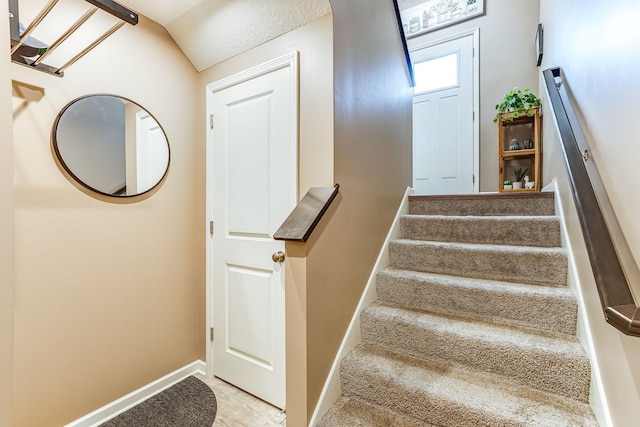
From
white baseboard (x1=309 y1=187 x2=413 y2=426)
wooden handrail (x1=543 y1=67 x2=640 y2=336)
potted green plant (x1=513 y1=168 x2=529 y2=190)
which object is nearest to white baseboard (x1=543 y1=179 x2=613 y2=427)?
wooden handrail (x1=543 y1=67 x2=640 y2=336)

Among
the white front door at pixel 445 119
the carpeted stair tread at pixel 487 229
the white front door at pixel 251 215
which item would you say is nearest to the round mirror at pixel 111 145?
the white front door at pixel 251 215

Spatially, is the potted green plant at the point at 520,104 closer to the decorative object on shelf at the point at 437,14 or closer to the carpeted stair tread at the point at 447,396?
the decorative object on shelf at the point at 437,14

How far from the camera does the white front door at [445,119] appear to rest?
339 centimetres

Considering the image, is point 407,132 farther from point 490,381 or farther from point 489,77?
point 490,381

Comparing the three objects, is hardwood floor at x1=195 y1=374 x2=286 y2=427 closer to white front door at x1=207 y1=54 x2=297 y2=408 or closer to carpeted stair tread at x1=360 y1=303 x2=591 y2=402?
white front door at x1=207 y1=54 x2=297 y2=408

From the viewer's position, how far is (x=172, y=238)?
78.5 inches

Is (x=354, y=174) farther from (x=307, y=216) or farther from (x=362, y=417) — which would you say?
(x=362, y=417)

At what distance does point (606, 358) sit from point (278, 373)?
59.7 inches

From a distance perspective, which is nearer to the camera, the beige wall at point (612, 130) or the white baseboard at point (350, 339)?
the beige wall at point (612, 130)

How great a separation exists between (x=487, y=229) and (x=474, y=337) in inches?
34.0

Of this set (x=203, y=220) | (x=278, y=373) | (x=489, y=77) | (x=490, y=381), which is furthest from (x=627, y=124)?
(x=489, y=77)

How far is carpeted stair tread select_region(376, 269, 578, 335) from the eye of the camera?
142cm

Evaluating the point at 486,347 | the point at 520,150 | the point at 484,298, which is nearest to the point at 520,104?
the point at 520,150

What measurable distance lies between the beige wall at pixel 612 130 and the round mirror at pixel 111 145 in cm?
227
